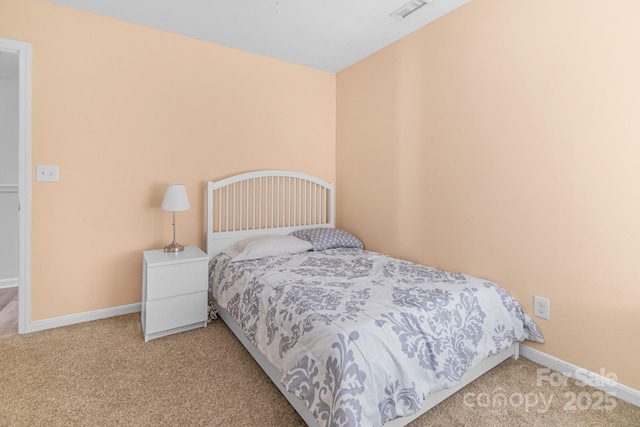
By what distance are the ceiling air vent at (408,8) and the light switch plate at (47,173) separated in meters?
2.82

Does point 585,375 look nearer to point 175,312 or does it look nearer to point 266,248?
point 266,248

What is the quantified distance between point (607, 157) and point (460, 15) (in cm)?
142

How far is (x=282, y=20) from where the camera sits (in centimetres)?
249

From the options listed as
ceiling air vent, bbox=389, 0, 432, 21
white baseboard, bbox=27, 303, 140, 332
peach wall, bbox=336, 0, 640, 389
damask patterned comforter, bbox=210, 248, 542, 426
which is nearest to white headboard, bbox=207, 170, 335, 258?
damask patterned comforter, bbox=210, 248, 542, 426

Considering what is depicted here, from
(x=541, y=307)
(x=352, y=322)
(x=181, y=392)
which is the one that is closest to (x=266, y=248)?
(x=181, y=392)

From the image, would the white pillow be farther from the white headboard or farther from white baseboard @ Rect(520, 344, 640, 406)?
white baseboard @ Rect(520, 344, 640, 406)

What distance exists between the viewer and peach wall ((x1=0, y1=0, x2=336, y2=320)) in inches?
90.5

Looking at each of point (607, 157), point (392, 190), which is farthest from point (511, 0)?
point (392, 190)

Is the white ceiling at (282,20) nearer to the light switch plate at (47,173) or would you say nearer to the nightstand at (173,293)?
the light switch plate at (47,173)

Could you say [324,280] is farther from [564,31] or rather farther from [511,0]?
[511,0]

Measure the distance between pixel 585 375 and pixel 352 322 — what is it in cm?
149

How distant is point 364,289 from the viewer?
1827 millimetres

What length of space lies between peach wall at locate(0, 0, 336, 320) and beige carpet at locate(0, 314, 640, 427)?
0.59 meters

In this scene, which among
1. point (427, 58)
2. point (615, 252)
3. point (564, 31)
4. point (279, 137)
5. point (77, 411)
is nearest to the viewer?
point (77, 411)
